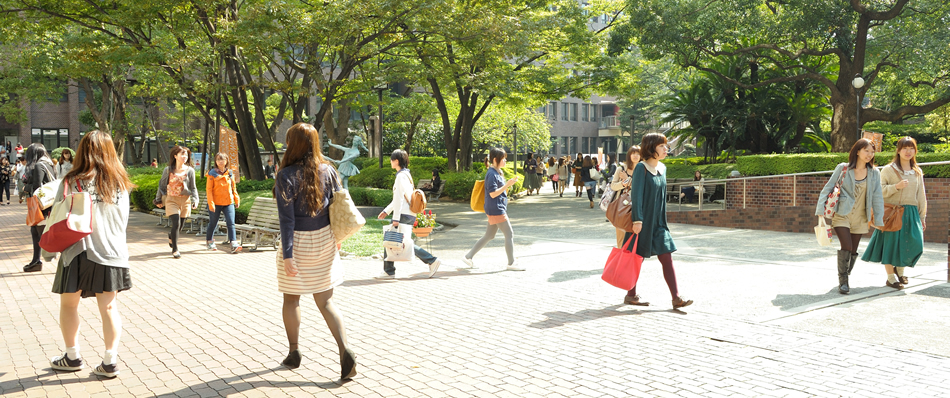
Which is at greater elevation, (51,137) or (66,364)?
(51,137)

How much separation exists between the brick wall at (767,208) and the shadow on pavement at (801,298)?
769cm

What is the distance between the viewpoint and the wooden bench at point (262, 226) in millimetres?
11477

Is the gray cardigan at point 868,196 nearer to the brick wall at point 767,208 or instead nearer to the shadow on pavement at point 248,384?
the shadow on pavement at point 248,384

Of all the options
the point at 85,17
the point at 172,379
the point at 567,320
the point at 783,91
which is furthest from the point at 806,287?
the point at 783,91

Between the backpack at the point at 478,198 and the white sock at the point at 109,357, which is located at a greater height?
the backpack at the point at 478,198

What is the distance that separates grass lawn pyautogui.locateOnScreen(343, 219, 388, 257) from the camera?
37.6ft

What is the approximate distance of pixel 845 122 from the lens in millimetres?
20938

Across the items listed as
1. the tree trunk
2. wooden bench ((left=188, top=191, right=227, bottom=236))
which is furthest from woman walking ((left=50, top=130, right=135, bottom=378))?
the tree trunk

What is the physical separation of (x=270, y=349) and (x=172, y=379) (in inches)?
33.7

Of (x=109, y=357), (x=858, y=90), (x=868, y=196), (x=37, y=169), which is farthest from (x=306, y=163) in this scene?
(x=858, y=90)

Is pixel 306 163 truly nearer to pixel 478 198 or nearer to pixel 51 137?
pixel 478 198

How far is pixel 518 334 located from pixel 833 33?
18822 millimetres

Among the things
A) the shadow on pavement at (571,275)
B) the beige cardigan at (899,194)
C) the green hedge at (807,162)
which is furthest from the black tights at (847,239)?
the green hedge at (807,162)

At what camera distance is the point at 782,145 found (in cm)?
2852
